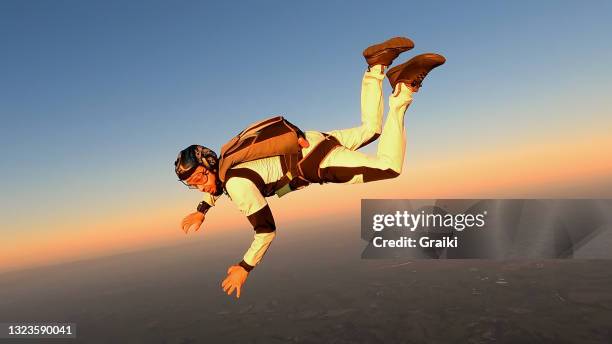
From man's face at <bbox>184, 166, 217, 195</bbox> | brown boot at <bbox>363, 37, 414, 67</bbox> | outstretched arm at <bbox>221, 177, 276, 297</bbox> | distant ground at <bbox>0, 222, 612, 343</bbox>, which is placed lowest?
distant ground at <bbox>0, 222, 612, 343</bbox>

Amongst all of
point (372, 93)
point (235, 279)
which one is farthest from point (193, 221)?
point (372, 93)

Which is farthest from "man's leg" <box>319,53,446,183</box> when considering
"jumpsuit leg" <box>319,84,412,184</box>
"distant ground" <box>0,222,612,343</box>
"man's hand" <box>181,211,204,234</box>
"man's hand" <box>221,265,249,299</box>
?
"distant ground" <box>0,222,612,343</box>

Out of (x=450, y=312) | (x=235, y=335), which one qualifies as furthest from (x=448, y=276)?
(x=235, y=335)

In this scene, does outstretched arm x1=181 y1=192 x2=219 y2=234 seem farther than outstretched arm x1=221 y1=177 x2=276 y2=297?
Yes

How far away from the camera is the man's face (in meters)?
4.23

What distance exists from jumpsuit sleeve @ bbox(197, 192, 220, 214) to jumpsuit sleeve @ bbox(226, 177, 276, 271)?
1477 mm

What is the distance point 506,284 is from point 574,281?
95.9ft

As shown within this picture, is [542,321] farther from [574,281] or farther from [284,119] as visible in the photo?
[284,119]

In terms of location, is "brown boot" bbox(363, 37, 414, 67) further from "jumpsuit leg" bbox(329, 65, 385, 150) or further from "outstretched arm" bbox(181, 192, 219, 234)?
"outstretched arm" bbox(181, 192, 219, 234)

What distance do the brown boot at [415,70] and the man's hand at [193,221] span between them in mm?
3405

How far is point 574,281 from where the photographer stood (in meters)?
164

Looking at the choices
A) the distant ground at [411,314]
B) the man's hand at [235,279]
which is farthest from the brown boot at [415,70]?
the distant ground at [411,314]

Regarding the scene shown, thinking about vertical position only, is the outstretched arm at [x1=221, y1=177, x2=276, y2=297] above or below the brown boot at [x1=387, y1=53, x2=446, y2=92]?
below

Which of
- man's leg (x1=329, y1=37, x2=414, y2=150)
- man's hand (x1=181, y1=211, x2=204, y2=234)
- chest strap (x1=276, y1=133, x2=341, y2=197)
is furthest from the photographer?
man's hand (x1=181, y1=211, x2=204, y2=234)
